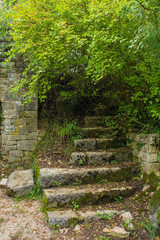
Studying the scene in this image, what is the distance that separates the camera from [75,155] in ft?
11.5

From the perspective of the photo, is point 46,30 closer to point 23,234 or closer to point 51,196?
point 51,196

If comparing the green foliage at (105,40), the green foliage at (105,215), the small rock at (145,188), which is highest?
the green foliage at (105,40)

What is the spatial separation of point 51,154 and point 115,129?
155cm

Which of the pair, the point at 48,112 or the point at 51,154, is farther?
the point at 48,112

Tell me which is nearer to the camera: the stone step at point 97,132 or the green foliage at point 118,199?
the green foliage at point 118,199

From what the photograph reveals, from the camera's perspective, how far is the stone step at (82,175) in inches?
122

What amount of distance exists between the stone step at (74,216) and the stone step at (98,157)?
1.00 m

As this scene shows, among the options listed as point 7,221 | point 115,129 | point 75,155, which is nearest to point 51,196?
point 7,221

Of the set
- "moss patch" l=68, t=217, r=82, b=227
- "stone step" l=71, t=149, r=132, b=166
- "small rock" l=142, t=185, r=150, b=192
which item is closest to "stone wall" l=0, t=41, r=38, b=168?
"stone step" l=71, t=149, r=132, b=166

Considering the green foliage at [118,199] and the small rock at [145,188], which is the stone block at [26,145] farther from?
the small rock at [145,188]

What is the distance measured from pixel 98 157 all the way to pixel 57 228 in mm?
1450

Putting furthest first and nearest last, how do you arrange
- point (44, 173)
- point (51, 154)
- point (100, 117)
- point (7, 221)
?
point (100, 117) → point (51, 154) → point (44, 173) → point (7, 221)

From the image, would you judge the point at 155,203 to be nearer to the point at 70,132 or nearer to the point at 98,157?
the point at 98,157

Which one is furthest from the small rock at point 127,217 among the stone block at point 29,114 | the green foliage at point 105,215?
the stone block at point 29,114
